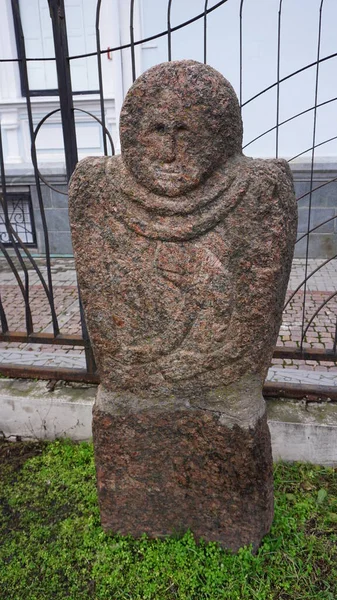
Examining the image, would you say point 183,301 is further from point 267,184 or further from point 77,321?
point 77,321

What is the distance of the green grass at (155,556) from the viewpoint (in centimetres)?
181

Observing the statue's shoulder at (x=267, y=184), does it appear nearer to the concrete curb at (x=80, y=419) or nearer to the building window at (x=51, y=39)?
the concrete curb at (x=80, y=419)

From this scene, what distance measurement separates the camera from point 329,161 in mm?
5973

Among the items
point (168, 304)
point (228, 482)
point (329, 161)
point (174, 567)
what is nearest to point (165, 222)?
point (168, 304)

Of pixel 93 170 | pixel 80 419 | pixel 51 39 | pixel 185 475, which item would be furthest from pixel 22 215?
pixel 185 475

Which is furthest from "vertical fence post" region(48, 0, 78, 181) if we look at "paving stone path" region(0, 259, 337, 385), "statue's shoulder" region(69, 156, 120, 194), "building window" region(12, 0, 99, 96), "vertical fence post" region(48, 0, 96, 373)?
"building window" region(12, 0, 99, 96)

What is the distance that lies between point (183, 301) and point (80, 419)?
129 cm

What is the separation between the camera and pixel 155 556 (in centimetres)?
192

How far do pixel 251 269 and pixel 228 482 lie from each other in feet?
2.68

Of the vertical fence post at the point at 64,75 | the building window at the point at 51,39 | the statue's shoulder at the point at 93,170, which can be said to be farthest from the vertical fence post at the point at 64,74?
the building window at the point at 51,39

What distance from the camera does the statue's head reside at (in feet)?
4.67

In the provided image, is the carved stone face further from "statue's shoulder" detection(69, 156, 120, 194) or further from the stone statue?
"statue's shoulder" detection(69, 156, 120, 194)

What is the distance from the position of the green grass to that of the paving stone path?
966 millimetres

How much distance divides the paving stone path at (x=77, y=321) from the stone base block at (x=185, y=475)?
1.28m
